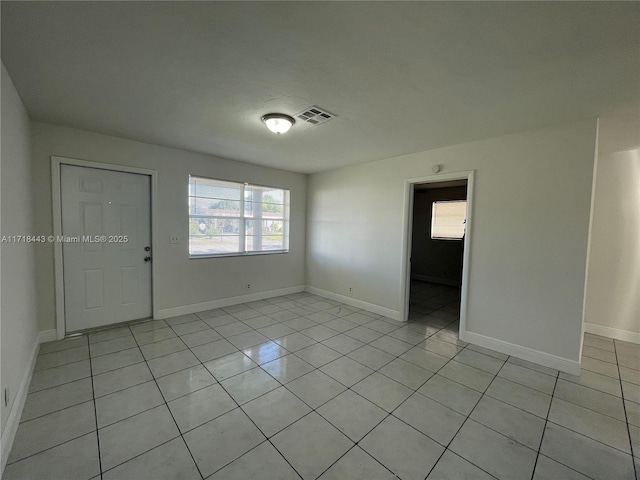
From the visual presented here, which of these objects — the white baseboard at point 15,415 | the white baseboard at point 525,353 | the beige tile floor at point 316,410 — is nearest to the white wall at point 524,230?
the white baseboard at point 525,353

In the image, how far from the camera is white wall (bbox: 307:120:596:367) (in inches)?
102

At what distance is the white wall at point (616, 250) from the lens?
11.2 feet

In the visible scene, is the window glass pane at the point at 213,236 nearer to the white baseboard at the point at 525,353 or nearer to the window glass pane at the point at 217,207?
the window glass pane at the point at 217,207

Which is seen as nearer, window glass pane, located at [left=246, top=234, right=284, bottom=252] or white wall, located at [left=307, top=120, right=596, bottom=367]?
white wall, located at [left=307, top=120, right=596, bottom=367]

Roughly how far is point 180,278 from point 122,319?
0.87 metres

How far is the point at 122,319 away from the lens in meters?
3.55

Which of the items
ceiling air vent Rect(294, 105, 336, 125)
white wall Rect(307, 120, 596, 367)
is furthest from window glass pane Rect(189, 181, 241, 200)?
white wall Rect(307, 120, 596, 367)

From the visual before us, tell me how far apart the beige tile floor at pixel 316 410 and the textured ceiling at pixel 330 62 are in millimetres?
2513

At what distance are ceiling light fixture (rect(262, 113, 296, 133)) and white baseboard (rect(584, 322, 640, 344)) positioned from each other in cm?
499

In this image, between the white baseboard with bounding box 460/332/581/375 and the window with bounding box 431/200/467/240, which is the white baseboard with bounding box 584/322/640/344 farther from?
the window with bounding box 431/200/467/240

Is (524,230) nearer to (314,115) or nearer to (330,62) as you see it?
(314,115)

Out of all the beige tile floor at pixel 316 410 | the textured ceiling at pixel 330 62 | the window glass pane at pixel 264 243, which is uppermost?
the textured ceiling at pixel 330 62

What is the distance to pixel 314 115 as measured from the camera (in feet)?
8.39

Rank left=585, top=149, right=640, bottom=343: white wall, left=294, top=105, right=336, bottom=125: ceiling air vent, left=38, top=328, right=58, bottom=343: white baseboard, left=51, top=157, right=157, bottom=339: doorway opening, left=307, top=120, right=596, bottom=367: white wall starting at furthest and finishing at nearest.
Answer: left=585, top=149, right=640, bottom=343: white wall, left=51, top=157, right=157, bottom=339: doorway opening, left=38, top=328, right=58, bottom=343: white baseboard, left=307, top=120, right=596, bottom=367: white wall, left=294, top=105, right=336, bottom=125: ceiling air vent
